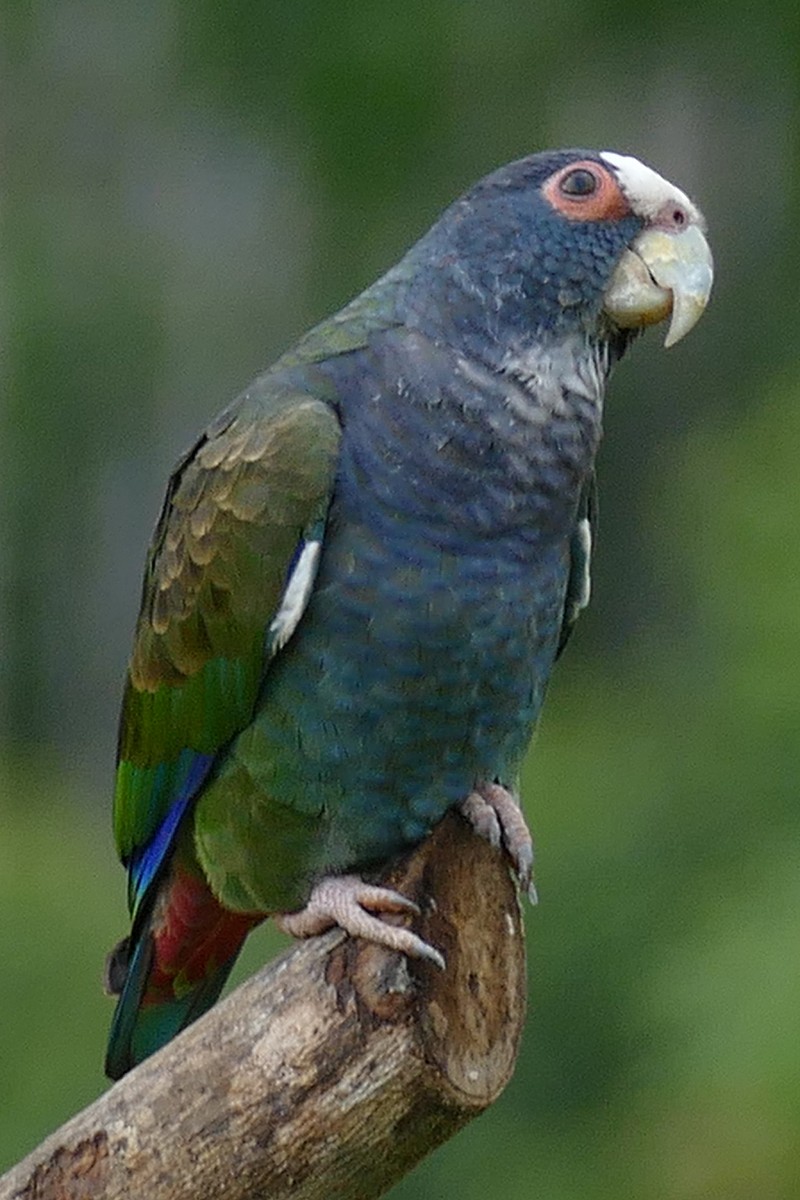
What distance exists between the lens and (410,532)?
2.53 metres

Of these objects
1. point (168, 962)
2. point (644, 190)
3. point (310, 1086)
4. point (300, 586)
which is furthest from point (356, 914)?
point (644, 190)

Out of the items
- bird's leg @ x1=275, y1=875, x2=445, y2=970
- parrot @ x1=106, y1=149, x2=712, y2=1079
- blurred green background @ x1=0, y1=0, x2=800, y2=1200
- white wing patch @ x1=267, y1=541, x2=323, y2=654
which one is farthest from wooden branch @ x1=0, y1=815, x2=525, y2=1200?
blurred green background @ x1=0, y1=0, x2=800, y2=1200

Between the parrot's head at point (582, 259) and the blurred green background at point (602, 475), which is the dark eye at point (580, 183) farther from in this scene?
the blurred green background at point (602, 475)

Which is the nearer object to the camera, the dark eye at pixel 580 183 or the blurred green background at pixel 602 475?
the dark eye at pixel 580 183

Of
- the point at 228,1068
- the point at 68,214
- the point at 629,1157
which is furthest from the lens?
the point at 68,214

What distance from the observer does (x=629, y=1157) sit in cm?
403

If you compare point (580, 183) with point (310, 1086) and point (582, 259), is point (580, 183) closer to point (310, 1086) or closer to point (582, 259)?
point (582, 259)

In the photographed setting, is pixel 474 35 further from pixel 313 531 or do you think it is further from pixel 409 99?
pixel 313 531

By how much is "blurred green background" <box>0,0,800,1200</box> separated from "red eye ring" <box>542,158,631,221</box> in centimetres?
147

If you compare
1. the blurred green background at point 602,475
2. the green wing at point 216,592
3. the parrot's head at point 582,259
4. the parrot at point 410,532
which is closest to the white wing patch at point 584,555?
the parrot at point 410,532

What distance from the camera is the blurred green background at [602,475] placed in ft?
13.4

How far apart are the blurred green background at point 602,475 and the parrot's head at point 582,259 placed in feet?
4.50

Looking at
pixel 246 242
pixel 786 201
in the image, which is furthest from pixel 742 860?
pixel 246 242

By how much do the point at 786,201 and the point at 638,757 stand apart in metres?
2.10
